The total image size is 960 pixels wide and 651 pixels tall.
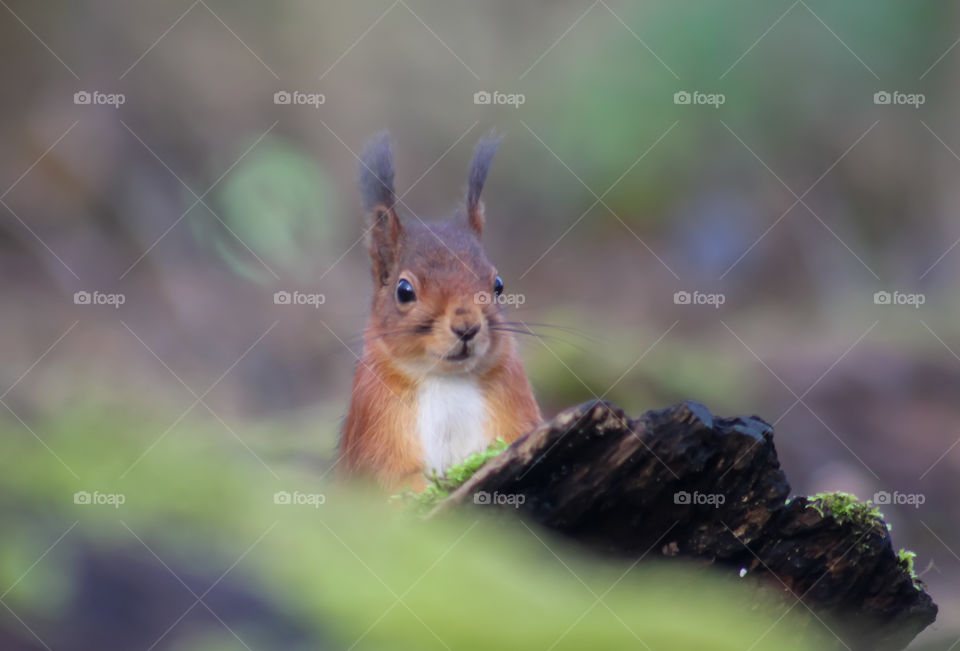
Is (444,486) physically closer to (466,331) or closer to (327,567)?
(466,331)

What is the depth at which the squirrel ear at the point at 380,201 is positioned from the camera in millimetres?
4113

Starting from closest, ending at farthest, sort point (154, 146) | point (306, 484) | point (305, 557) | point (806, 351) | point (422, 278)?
1. point (305, 557)
2. point (306, 484)
3. point (422, 278)
4. point (806, 351)
5. point (154, 146)

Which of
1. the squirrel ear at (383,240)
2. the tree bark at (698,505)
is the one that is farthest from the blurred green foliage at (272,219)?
the tree bark at (698,505)

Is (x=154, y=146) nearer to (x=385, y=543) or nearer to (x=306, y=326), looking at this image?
(x=306, y=326)

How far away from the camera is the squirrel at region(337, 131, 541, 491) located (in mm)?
3994

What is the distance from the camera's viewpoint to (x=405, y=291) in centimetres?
410

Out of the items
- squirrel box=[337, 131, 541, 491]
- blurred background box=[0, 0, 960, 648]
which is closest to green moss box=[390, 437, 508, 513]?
squirrel box=[337, 131, 541, 491]

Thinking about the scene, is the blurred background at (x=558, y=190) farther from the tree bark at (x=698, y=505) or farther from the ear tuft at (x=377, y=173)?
the tree bark at (x=698, y=505)

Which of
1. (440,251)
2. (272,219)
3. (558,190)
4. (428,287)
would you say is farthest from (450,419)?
(558,190)

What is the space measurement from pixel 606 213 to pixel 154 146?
4.06 metres

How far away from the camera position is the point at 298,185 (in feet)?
30.0

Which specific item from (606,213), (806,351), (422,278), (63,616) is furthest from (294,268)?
(63,616)

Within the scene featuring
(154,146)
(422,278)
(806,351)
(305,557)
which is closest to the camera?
(305,557)

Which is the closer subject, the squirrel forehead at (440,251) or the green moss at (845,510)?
the green moss at (845,510)
